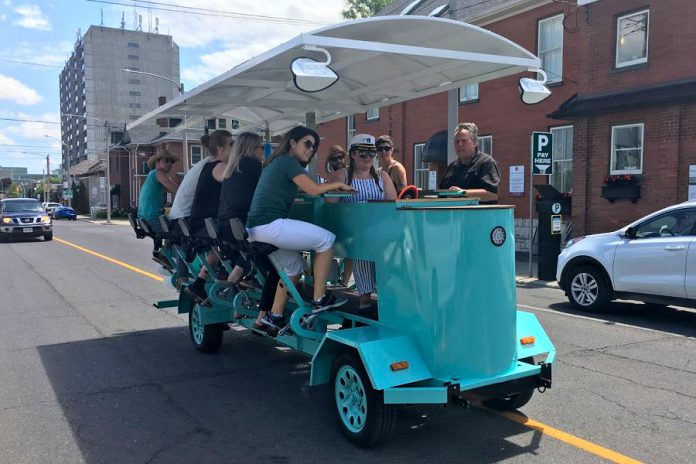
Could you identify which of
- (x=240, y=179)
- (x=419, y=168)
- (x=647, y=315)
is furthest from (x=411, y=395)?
(x=419, y=168)

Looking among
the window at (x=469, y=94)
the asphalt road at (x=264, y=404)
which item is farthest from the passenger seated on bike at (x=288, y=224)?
the window at (x=469, y=94)

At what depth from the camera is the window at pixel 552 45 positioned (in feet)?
59.6

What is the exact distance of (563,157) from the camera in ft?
60.1

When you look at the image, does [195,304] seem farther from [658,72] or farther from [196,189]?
[658,72]

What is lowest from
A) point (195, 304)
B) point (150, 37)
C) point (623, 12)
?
point (195, 304)

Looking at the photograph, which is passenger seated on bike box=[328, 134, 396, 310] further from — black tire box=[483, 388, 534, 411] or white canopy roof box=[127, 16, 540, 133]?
black tire box=[483, 388, 534, 411]

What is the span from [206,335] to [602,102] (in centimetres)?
1274

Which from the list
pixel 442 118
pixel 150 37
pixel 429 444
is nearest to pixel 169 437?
pixel 429 444

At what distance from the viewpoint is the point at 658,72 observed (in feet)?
47.4

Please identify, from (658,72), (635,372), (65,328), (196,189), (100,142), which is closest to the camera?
(635,372)

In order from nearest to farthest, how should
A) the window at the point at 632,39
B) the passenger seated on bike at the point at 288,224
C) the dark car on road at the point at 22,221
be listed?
the passenger seated on bike at the point at 288,224
the window at the point at 632,39
the dark car on road at the point at 22,221

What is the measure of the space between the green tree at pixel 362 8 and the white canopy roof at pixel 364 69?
117ft

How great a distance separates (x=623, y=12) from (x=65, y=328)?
14.8 meters

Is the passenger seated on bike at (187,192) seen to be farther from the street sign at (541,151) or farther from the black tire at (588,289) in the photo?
the street sign at (541,151)
